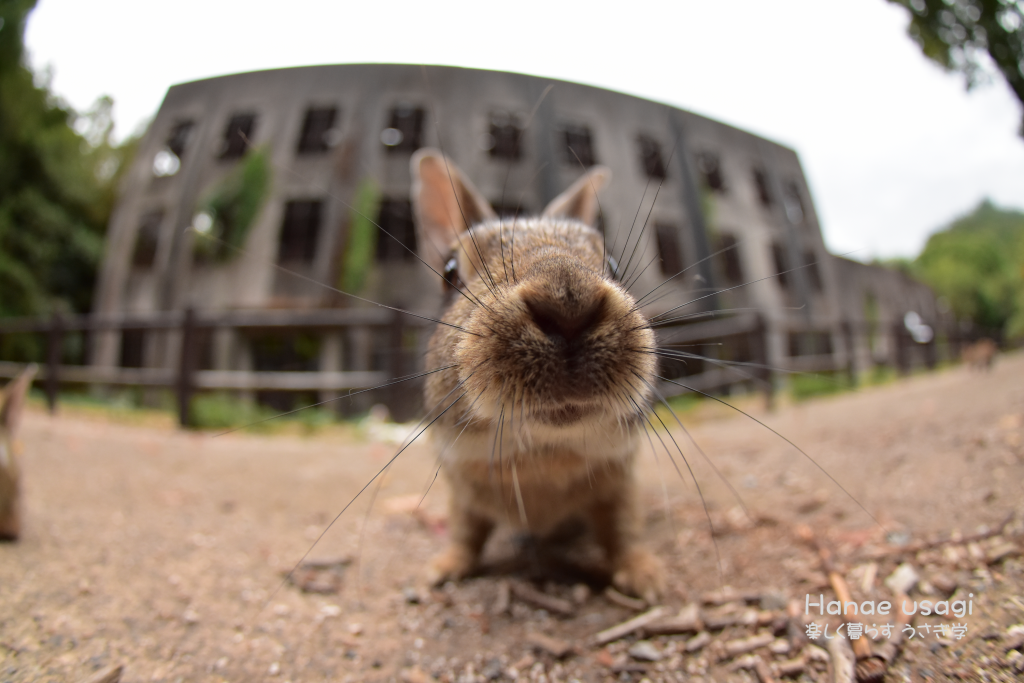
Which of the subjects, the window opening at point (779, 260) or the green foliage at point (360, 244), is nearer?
the window opening at point (779, 260)

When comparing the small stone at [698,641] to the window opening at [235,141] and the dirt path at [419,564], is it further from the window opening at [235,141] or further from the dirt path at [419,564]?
the window opening at [235,141]

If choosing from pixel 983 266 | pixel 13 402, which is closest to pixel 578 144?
pixel 983 266

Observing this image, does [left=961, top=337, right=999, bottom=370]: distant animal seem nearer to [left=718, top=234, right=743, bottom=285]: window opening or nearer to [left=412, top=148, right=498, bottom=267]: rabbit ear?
[left=718, top=234, right=743, bottom=285]: window opening

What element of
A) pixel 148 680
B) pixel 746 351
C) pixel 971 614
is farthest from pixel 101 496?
pixel 746 351

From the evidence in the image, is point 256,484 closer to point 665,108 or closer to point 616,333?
point 616,333

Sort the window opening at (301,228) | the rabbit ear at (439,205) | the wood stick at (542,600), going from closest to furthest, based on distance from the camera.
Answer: the wood stick at (542,600) < the rabbit ear at (439,205) < the window opening at (301,228)

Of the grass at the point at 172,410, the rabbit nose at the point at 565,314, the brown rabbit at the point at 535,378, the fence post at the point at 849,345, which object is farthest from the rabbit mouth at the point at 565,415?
the grass at the point at 172,410
